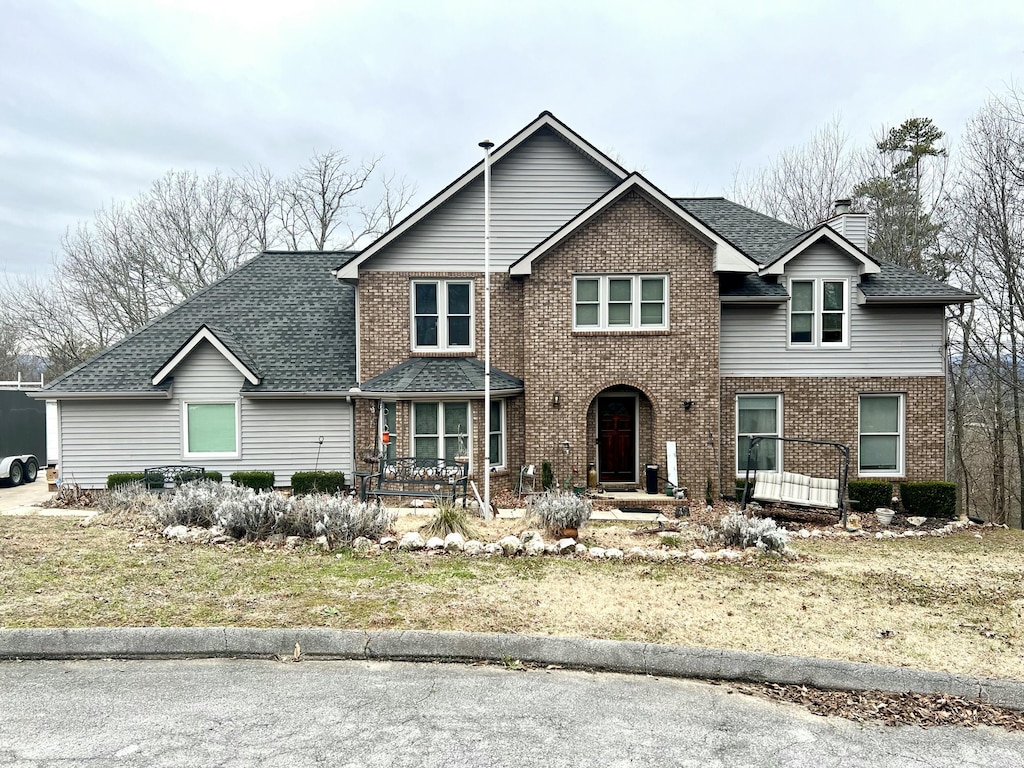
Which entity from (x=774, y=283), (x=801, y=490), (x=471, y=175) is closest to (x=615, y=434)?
(x=801, y=490)

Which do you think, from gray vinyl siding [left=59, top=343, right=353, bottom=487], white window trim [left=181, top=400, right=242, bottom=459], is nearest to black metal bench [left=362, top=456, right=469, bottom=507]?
gray vinyl siding [left=59, top=343, right=353, bottom=487]

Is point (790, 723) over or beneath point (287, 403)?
beneath

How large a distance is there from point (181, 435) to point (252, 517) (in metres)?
6.98

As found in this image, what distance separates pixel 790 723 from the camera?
4570mm

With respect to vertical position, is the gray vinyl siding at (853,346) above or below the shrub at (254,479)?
above

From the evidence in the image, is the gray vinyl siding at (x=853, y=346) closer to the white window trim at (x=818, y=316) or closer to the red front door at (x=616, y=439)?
the white window trim at (x=818, y=316)

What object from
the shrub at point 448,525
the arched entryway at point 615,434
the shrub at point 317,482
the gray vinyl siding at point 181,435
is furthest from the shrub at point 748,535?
the gray vinyl siding at point 181,435

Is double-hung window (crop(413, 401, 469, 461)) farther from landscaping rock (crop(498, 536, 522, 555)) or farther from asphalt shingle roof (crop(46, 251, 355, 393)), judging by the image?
landscaping rock (crop(498, 536, 522, 555))

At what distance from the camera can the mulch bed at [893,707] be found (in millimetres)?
4672

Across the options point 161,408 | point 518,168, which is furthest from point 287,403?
point 518,168

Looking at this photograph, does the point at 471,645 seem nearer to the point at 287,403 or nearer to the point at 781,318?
the point at 287,403

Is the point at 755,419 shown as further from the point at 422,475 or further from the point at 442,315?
the point at 422,475

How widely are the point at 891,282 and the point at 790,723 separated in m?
14.3

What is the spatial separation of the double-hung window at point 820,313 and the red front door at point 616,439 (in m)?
4.50
